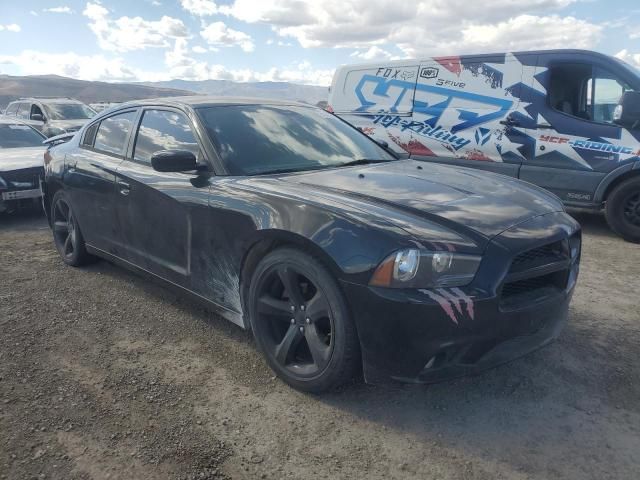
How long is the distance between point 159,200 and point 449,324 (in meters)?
2.12

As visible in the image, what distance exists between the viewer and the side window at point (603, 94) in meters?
5.98

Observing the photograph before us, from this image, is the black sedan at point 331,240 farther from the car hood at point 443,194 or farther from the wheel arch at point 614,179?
the wheel arch at point 614,179

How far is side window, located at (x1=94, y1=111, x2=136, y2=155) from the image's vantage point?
4.06 metres

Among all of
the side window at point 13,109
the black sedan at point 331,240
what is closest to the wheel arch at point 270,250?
the black sedan at point 331,240

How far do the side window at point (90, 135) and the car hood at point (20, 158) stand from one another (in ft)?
10.1

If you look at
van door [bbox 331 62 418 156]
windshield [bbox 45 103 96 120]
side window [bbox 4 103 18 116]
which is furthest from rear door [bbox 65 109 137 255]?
side window [bbox 4 103 18 116]

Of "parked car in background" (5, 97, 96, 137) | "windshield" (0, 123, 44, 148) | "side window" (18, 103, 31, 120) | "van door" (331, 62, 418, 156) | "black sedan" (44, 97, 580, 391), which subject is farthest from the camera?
"side window" (18, 103, 31, 120)

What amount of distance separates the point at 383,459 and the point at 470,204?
4.40ft

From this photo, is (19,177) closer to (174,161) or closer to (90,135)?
(90,135)

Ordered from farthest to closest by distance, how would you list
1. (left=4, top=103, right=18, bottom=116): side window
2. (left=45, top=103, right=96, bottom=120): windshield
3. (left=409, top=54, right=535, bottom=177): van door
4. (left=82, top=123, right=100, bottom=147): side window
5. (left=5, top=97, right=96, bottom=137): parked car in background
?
(left=4, top=103, right=18, bottom=116): side window < (left=45, top=103, right=96, bottom=120): windshield < (left=5, top=97, right=96, bottom=137): parked car in background < (left=409, top=54, right=535, bottom=177): van door < (left=82, top=123, right=100, bottom=147): side window

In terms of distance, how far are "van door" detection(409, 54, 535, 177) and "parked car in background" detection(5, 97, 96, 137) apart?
33.1 ft

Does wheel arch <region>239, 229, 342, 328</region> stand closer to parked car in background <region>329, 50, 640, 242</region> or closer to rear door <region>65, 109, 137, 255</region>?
rear door <region>65, 109, 137, 255</region>

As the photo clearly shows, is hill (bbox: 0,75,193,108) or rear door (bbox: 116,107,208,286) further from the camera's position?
hill (bbox: 0,75,193,108)

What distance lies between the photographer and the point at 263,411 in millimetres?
2600
